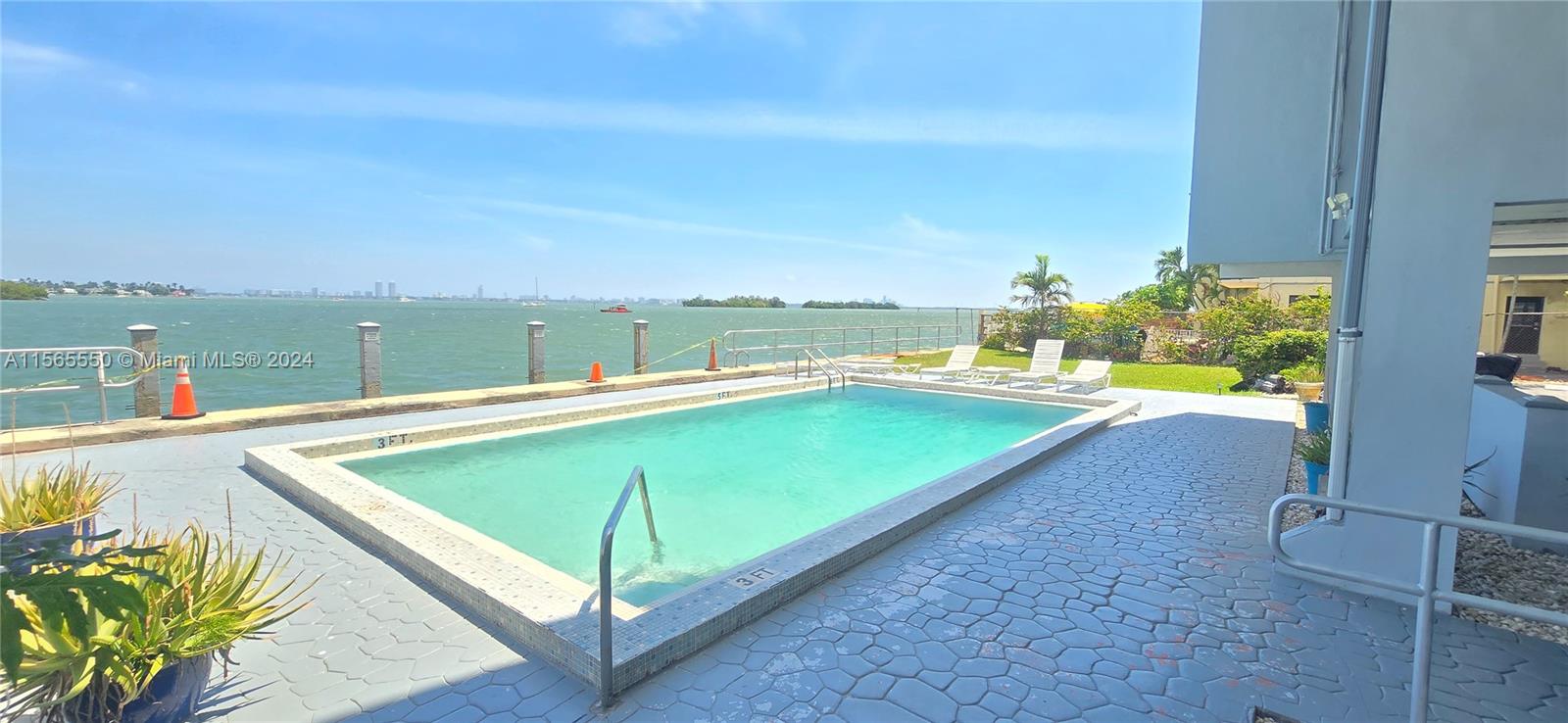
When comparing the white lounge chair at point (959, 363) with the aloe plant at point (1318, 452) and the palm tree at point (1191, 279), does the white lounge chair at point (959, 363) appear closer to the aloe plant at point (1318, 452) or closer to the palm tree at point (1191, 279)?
the aloe plant at point (1318, 452)

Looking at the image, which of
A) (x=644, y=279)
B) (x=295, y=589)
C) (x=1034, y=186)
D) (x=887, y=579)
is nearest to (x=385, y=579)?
(x=295, y=589)

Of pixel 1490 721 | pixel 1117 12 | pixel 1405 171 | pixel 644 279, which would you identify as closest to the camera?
pixel 1490 721

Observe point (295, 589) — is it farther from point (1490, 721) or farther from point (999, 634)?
point (1490, 721)

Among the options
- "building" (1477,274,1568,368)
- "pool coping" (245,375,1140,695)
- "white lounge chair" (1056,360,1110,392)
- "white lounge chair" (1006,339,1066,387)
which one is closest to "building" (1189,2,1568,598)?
"pool coping" (245,375,1140,695)

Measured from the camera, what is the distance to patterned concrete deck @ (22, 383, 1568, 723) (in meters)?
2.55

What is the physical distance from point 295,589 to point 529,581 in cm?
130

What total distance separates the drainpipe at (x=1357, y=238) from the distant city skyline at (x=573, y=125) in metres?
5.61

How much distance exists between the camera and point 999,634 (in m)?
3.11

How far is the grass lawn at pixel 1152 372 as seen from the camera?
13490 millimetres

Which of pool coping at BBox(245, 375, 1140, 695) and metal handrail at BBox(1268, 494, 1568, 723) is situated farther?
pool coping at BBox(245, 375, 1140, 695)

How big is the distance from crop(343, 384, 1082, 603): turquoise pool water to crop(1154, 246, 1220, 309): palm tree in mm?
19380

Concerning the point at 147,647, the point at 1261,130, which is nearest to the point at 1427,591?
the point at 147,647

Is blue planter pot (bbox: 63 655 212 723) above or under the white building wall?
under

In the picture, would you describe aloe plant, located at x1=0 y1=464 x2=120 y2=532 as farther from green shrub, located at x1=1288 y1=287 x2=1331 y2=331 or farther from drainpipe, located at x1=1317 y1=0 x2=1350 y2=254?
green shrub, located at x1=1288 y1=287 x2=1331 y2=331
